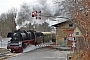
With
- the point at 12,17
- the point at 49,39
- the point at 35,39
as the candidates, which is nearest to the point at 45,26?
the point at 12,17

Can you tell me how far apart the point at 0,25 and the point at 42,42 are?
26.2 metres

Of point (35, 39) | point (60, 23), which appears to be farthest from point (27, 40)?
point (60, 23)

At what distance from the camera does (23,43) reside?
39.0m

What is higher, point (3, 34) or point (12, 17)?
point (12, 17)

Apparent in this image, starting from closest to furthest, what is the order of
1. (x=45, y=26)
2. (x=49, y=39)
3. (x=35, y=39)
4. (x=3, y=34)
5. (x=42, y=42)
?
(x=35, y=39) → (x=42, y=42) → (x=49, y=39) → (x=3, y=34) → (x=45, y=26)

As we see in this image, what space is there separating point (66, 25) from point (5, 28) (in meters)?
31.5

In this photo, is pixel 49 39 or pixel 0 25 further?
pixel 0 25

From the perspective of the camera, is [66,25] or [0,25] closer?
[66,25]

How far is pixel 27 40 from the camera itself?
41375 millimetres

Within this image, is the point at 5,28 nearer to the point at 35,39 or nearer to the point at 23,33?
the point at 35,39

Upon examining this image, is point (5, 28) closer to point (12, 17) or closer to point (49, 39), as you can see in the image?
point (12, 17)

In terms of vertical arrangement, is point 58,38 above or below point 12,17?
below

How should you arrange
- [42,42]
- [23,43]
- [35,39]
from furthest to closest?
[42,42], [35,39], [23,43]

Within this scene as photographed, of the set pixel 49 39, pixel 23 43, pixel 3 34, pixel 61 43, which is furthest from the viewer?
pixel 3 34
